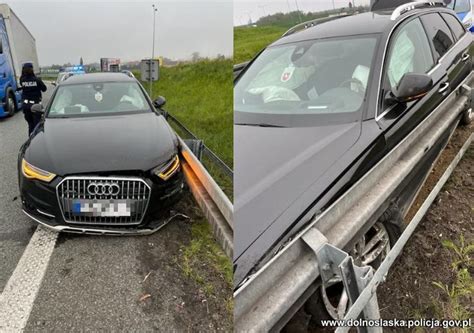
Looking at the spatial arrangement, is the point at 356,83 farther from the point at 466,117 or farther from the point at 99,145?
the point at 466,117

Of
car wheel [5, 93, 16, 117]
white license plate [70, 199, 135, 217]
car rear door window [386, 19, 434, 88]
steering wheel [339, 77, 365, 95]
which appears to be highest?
car rear door window [386, 19, 434, 88]

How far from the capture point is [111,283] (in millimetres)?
2123

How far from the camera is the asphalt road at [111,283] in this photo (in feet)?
5.83

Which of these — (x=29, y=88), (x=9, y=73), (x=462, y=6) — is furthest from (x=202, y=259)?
(x=462, y=6)

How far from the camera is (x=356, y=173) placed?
1640mm

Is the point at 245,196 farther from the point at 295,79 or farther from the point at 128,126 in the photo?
the point at 128,126

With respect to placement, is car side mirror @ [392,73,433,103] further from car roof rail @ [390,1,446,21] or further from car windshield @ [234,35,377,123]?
car roof rail @ [390,1,446,21]

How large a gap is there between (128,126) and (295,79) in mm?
1538

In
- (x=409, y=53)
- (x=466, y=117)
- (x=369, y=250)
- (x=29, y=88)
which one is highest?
(x=409, y=53)

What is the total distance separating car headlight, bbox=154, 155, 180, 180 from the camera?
2635 millimetres

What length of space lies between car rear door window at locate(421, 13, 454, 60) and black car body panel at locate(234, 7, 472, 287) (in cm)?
40

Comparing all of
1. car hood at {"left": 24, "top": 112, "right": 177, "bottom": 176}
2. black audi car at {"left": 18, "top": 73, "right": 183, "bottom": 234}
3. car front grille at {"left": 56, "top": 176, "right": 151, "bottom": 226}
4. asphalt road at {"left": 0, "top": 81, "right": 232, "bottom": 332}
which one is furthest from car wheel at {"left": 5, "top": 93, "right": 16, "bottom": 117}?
car front grille at {"left": 56, "top": 176, "right": 151, "bottom": 226}

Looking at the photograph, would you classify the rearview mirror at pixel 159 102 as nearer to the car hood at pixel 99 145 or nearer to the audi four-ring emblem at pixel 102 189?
the car hood at pixel 99 145

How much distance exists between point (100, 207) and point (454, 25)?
3.39 metres
